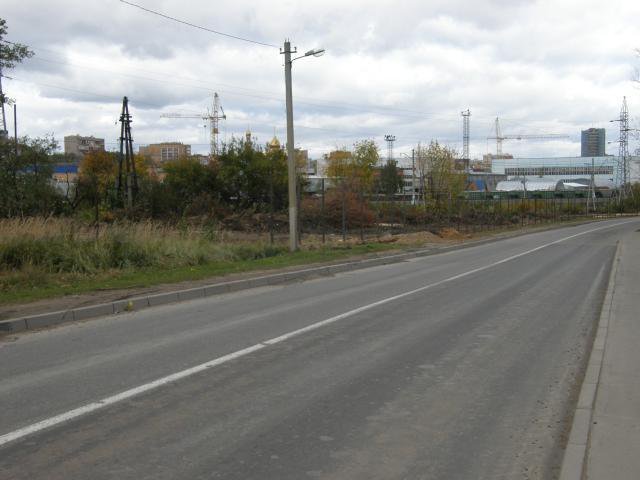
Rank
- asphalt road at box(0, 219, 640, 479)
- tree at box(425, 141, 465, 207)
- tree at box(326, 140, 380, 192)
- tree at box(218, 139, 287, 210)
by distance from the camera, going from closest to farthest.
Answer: asphalt road at box(0, 219, 640, 479), tree at box(218, 139, 287, 210), tree at box(425, 141, 465, 207), tree at box(326, 140, 380, 192)

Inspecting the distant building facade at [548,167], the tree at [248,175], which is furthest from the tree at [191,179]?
the distant building facade at [548,167]

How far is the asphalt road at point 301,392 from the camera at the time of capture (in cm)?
435

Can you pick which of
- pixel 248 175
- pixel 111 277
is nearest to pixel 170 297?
pixel 111 277

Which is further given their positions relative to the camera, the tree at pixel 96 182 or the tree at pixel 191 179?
the tree at pixel 191 179

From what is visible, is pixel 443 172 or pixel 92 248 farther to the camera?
pixel 443 172

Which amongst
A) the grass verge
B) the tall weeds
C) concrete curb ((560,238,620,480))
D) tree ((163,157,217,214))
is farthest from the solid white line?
tree ((163,157,217,214))

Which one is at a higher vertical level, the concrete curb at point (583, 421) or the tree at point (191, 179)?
the tree at point (191, 179)

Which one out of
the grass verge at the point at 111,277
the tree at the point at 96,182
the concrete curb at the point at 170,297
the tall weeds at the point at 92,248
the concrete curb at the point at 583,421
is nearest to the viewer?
the concrete curb at the point at 583,421

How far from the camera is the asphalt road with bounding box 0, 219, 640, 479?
4.35 m

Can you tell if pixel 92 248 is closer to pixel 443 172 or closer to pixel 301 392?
pixel 301 392

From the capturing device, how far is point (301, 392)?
5918 mm

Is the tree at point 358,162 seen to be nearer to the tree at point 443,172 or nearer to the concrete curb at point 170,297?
the tree at point 443,172

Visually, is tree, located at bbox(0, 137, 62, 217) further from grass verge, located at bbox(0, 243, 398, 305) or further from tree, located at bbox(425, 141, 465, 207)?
tree, located at bbox(425, 141, 465, 207)

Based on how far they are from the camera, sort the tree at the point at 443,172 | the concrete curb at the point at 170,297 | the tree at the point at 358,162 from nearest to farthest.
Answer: the concrete curb at the point at 170,297 → the tree at the point at 443,172 → the tree at the point at 358,162
